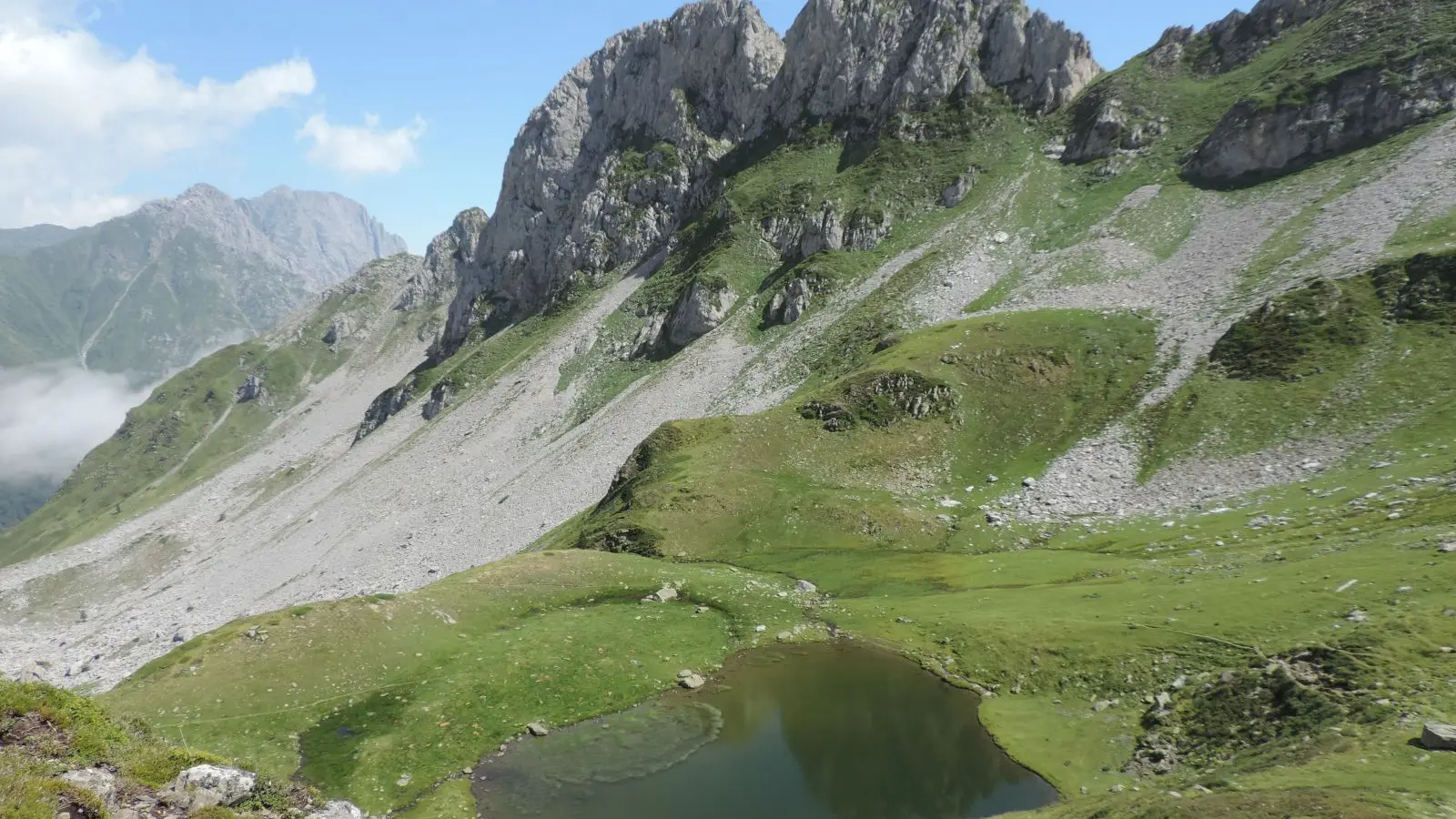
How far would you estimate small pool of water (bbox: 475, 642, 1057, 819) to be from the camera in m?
25.2

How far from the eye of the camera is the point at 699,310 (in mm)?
142875

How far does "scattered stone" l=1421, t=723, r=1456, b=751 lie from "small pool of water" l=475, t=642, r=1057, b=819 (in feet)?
36.2

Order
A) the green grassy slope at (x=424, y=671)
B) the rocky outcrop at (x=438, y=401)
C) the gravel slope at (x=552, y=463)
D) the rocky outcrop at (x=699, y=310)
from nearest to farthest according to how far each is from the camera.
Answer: the green grassy slope at (x=424, y=671), the gravel slope at (x=552, y=463), the rocky outcrop at (x=699, y=310), the rocky outcrop at (x=438, y=401)

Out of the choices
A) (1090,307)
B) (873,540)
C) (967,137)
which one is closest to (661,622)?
(873,540)

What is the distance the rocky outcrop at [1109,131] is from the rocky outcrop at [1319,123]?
50.0 ft

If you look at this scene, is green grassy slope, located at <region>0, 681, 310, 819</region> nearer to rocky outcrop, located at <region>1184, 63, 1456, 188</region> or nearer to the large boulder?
the large boulder

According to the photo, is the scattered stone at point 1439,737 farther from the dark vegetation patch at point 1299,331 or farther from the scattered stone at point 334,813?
the dark vegetation patch at point 1299,331

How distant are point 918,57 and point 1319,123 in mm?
87009

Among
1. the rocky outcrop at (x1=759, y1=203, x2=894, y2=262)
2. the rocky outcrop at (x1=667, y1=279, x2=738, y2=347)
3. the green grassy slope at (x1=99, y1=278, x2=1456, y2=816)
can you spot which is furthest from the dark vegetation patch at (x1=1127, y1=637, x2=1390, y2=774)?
the rocky outcrop at (x1=759, y1=203, x2=894, y2=262)

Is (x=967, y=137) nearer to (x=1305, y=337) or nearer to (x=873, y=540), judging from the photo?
(x=1305, y=337)

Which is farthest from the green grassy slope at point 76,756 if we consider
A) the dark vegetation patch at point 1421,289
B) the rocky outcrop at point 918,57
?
the rocky outcrop at point 918,57

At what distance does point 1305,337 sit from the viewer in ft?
202

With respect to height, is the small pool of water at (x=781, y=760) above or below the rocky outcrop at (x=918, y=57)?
below

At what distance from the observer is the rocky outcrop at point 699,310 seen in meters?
142
